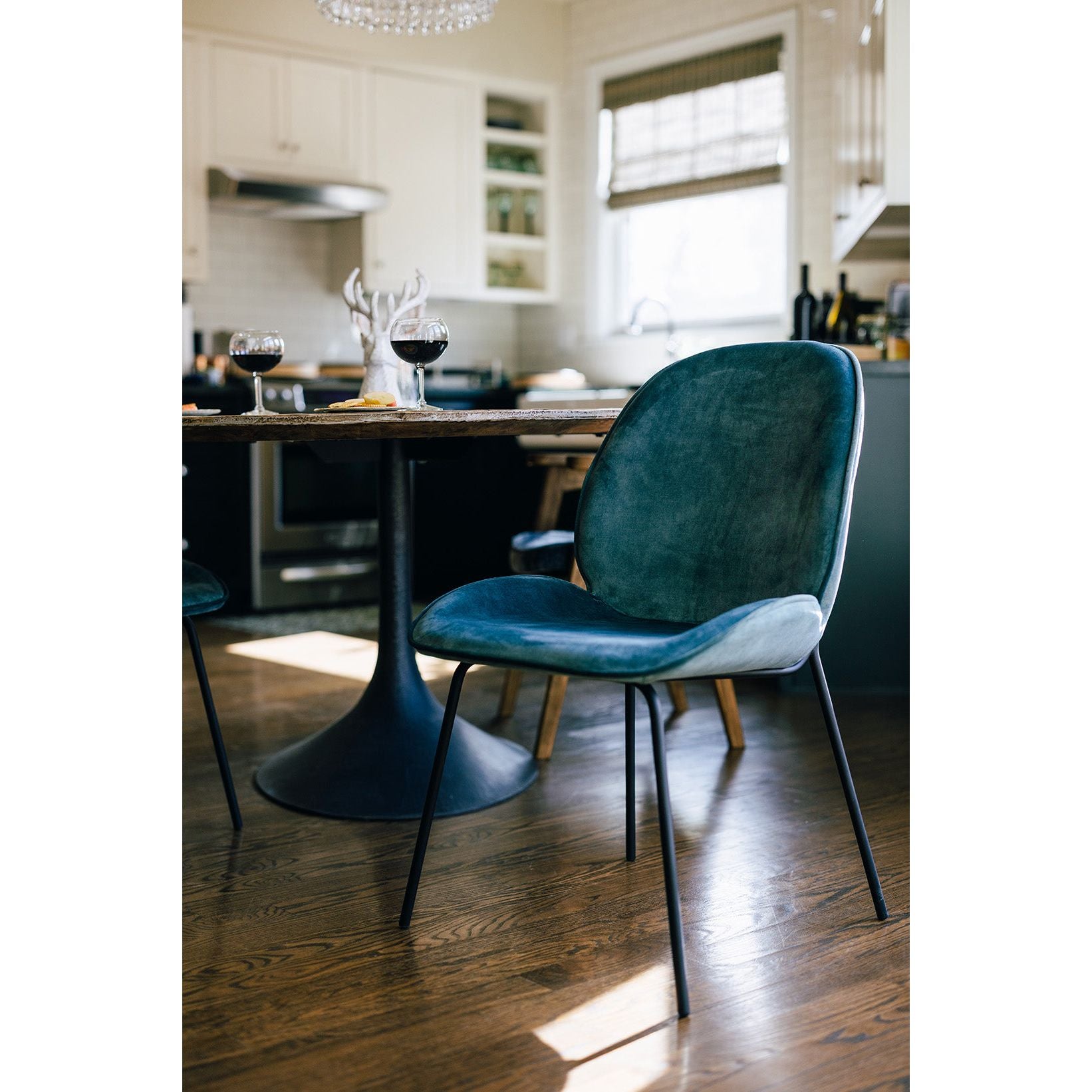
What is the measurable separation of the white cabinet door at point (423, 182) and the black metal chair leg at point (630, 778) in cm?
398

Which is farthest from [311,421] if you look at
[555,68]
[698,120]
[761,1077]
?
[555,68]

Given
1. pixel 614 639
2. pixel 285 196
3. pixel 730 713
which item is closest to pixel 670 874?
pixel 614 639

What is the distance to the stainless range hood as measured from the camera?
5270 millimetres

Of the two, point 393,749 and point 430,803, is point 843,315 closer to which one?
point 393,749

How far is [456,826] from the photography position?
7.88 ft

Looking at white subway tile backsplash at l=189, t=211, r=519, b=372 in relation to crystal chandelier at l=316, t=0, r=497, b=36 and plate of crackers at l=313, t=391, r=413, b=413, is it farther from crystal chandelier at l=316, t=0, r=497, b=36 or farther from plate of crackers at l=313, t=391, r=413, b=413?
plate of crackers at l=313, t=391, r=413, b=413

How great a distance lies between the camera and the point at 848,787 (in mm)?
1896

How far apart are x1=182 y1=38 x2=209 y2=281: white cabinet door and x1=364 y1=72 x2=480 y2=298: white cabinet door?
77 cm

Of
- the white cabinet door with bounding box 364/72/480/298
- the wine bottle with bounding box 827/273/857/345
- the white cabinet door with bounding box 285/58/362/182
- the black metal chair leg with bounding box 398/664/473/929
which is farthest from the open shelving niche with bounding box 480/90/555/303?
the black metal chair leg with bounding box 398/664/473/929

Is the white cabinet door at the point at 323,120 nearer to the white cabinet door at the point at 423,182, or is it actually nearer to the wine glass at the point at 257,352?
the white cabinet door at the point at 423,182

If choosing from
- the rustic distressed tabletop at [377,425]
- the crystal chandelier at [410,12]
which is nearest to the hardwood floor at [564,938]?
the rustic distressed tabletop at [377,425]
